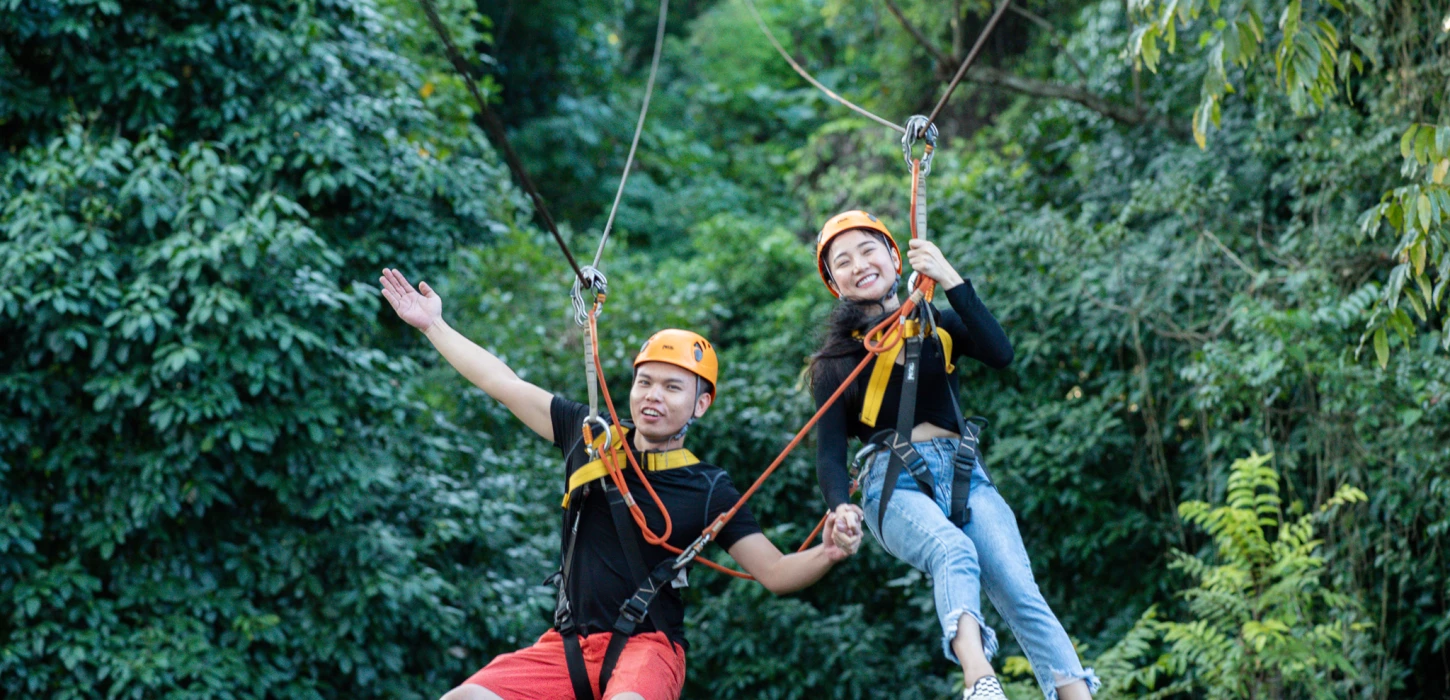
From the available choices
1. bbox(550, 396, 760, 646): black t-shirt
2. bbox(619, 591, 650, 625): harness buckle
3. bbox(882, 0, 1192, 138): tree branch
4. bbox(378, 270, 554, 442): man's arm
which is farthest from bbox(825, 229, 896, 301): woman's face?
bbox(882, 0, 1192, 138): tree branch

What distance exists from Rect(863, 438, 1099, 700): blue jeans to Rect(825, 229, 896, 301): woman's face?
0.39m

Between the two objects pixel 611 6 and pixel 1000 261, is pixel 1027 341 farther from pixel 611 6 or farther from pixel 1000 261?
pixel 611 6

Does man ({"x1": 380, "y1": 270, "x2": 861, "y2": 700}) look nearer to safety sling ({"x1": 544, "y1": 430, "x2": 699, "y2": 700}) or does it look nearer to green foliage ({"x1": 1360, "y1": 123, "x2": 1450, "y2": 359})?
safety sling ({"x1": 544, "y1": 430, "x2": 699, "y2": 700})

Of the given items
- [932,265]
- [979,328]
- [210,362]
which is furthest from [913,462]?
[210,362]

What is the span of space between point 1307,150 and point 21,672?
6656mm

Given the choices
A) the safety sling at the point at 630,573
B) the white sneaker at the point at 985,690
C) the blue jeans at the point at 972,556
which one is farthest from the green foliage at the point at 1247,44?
the safety sling at the point at 630,573

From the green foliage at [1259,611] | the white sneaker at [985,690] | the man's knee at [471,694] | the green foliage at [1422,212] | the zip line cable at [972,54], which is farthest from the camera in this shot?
the green foliage at [1259,611]

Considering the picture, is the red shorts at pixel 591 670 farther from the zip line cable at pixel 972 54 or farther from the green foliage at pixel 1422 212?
the green foliage at pixel 1422 212

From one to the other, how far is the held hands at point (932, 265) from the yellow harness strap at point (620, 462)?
717 millimetres

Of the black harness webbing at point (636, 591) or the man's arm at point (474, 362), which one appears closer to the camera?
the black harness webbing at point (636, 591)

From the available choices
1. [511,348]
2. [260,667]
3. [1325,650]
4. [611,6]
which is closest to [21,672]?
[260,667]

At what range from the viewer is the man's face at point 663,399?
10.7 feet

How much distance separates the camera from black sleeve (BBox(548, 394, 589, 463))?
10.9 feet

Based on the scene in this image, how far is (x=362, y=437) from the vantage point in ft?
22.1
